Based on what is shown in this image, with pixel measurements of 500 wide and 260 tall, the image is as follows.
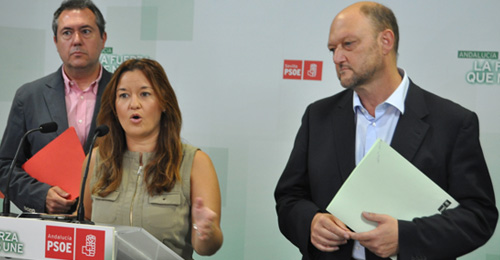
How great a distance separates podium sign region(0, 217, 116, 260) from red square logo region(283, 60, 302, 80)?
2249mm

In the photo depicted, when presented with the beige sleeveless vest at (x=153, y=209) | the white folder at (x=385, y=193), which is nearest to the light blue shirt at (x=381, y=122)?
the white folder at (x=385, y=193)

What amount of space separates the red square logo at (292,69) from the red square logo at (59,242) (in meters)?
2.26

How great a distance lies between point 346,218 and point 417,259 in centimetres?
28

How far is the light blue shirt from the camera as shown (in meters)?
2.26

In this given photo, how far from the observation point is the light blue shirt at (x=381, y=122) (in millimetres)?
2262

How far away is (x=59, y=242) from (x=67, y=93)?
5.24 ft

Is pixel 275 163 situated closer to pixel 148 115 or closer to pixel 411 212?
pixel 148 115

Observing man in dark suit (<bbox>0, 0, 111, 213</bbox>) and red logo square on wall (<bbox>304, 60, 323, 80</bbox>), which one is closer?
man in dark suit (<bbox>0, 0, 111, 213</bbox>)

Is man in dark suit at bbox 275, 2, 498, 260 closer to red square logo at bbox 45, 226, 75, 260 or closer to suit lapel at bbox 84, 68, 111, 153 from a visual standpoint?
red square logo at bbox 45, 226, 75, 260

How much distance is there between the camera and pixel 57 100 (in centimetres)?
312

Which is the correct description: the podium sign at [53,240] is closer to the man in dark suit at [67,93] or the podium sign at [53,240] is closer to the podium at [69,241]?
the podium at [69,241]

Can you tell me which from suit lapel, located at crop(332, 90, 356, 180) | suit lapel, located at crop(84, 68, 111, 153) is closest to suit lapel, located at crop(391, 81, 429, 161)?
suit lapel, located at crop(332, 90, 356, 180)

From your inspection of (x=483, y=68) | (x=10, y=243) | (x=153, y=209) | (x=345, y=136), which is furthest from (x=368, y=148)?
(x=483, y=68)

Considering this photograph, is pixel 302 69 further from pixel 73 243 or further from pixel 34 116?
pixel 73 243
